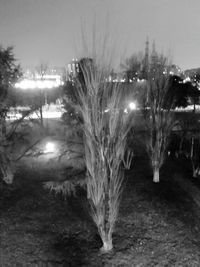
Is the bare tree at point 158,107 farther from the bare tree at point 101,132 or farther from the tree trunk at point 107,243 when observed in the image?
the tree trunk at point 107,243

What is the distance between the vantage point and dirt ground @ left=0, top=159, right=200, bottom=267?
4926 mm

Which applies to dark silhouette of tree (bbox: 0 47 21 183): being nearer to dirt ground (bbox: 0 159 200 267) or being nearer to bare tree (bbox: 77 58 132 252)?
dirt ground (bbox: 0 159 200 267)

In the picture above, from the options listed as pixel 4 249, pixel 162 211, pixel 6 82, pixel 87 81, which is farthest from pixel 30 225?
pixel 6 82

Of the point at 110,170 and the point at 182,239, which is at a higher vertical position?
the point at 110,170

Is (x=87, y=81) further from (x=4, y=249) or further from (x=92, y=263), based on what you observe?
(x=4, y=249)

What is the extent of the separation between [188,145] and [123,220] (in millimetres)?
9901

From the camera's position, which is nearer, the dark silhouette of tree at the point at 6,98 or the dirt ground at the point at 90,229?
the dirt ground at the point at 90,229

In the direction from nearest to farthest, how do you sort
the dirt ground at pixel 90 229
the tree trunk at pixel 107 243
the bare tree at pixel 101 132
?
the bare tree at pixel 101 132 < the dirt ground at pixel 90 229 < the tree trunk at pixel 107 243

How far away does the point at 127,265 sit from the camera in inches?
186

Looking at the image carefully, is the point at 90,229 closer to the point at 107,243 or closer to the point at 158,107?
the point at 107,243

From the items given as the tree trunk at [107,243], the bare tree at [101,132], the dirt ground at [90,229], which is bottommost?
the dirt ground at [90,229]

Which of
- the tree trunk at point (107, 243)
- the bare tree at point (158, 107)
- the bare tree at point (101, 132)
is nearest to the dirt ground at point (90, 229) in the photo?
the tree trunk at point (107, 243)

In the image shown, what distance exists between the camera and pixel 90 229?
237 inches

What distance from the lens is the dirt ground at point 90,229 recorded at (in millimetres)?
4926
